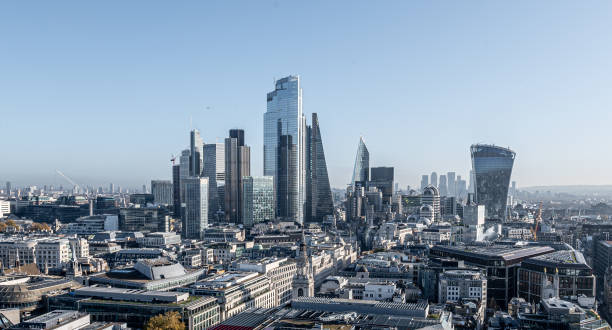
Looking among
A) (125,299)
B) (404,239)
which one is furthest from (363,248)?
(125,299)

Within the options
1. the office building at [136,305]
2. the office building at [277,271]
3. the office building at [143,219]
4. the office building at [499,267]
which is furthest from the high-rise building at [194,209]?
the office building at [136,305]

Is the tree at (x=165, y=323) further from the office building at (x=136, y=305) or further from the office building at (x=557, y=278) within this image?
the office building at (x=557, y=278)

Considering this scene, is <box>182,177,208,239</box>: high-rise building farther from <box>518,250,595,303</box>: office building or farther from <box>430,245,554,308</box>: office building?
<box>518,250,595,303</box>: office building

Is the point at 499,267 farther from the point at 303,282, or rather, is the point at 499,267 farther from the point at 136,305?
the point at 136,305

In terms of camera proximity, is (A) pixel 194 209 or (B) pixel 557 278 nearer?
(B) pixel 557 278

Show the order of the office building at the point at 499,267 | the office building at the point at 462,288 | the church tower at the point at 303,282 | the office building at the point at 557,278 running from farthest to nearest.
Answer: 1. the office building at the point at 499,267
2. the office building at the point at 557,278
3. the office building at the point at 462,288
4. the church tower at the point at 303,282

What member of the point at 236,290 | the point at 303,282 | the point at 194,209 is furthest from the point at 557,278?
the point at 194,209
